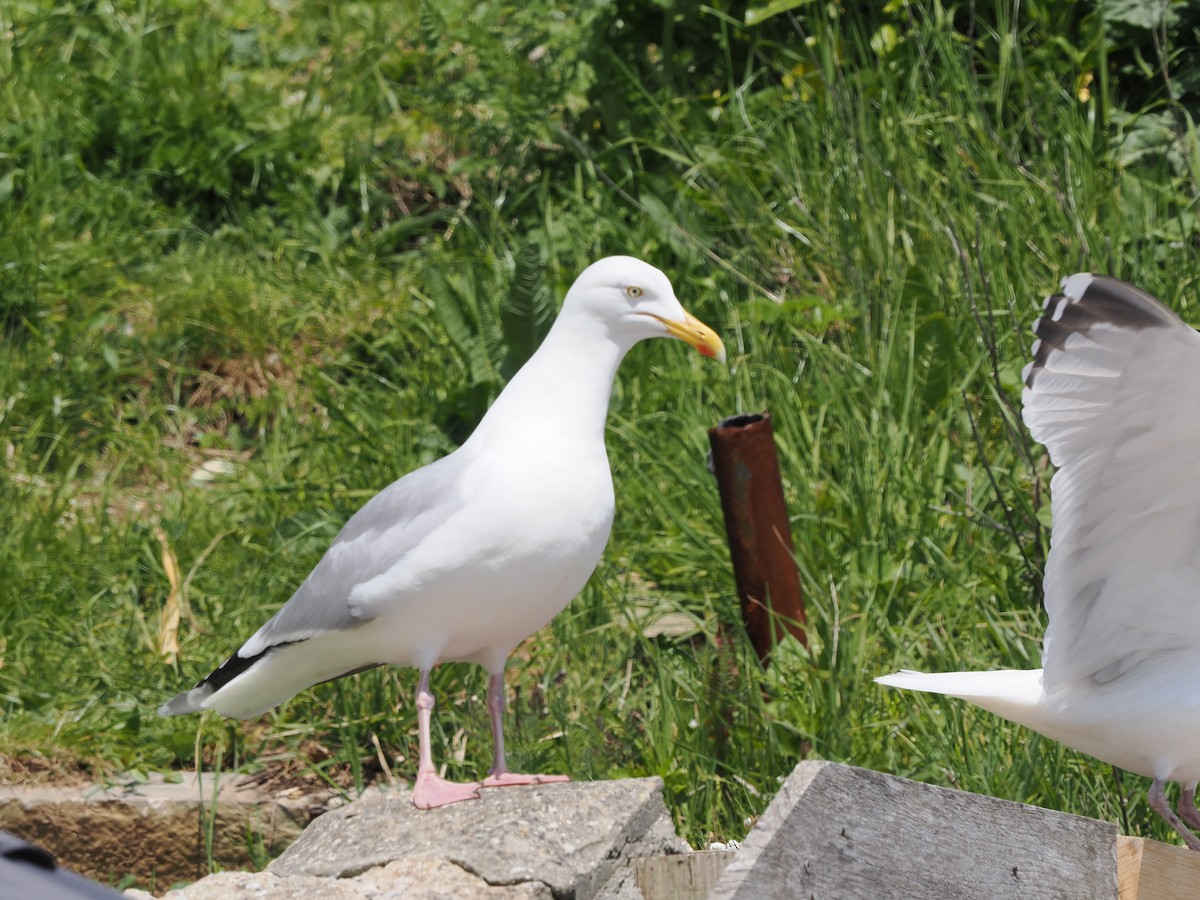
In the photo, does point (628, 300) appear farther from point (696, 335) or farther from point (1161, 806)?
point (1161, 806)

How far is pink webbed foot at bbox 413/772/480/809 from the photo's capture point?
2.69 metres

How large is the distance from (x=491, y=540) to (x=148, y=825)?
148cm

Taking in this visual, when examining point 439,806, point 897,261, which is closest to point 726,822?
point 439,806

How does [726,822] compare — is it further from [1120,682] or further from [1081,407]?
[1081,407]

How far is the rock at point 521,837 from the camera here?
2377 mm

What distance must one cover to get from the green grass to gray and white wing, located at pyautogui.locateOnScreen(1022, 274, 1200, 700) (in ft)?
1.67

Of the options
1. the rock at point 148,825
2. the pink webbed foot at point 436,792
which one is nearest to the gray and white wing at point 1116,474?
the pink webbed foot at point 436,792

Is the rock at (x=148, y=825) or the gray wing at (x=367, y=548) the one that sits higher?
the gray wing at (x=367, y=548)

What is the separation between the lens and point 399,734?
12.3 feet

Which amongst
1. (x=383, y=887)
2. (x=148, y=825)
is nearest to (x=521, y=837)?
(x=383, y=887)

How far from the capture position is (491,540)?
8.87ft

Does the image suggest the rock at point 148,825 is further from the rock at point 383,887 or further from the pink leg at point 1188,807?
the pink leg at point 1188,807

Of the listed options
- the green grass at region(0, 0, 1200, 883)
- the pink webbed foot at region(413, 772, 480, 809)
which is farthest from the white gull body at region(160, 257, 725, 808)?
the green grass at region(0, 0, 1200, 883)

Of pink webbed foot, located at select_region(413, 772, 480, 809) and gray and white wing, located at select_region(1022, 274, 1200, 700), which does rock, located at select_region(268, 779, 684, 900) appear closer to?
pink webbed foot, located at select_region(413, 772, 480, 809)
